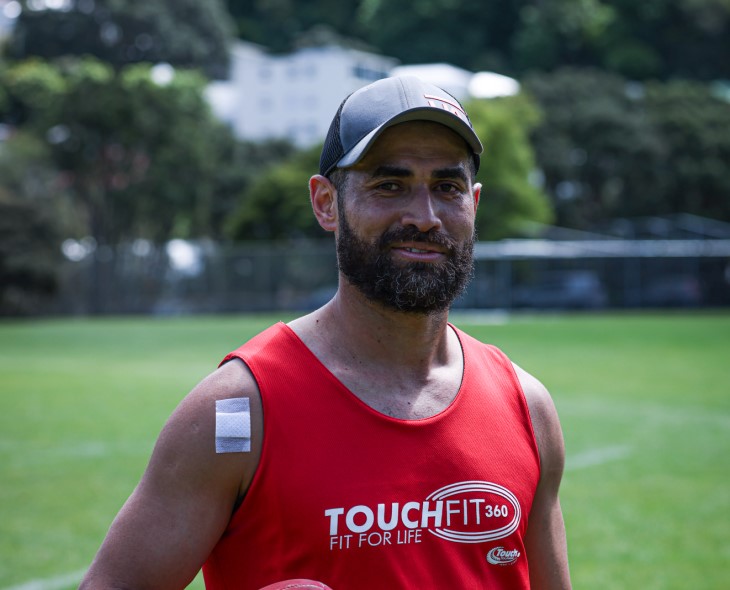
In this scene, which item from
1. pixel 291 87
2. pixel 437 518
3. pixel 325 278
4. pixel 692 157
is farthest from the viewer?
pixel 291 87

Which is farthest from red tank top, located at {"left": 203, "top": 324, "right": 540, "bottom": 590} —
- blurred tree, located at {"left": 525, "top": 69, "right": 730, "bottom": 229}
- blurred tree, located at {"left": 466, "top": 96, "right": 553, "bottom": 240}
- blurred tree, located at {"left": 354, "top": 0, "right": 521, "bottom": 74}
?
blurred tree, located at {"left": 354, "top": 0, "right": 521, "bottom": 74}

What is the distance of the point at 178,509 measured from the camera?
7.80 ft

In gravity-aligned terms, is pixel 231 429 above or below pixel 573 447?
above

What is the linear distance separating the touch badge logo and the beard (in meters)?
0.46

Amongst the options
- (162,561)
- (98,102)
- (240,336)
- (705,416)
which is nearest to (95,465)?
(705,416)

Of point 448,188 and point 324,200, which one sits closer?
point 448,188

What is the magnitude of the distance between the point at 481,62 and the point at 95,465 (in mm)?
79596

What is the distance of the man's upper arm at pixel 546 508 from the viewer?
279cm

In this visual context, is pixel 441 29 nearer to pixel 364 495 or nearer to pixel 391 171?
pixel 391 171

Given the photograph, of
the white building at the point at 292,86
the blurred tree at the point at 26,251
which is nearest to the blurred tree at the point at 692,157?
the white building at the point at 292,86

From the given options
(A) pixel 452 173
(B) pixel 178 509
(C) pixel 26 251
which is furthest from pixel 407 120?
(C) pixel 26 251

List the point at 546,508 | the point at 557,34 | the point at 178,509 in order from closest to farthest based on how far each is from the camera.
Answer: the point at 178,509
the point at 546,508
the point at 557,34

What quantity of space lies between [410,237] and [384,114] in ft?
1.01

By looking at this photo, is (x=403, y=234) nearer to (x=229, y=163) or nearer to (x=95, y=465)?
(x=95, y=465)
